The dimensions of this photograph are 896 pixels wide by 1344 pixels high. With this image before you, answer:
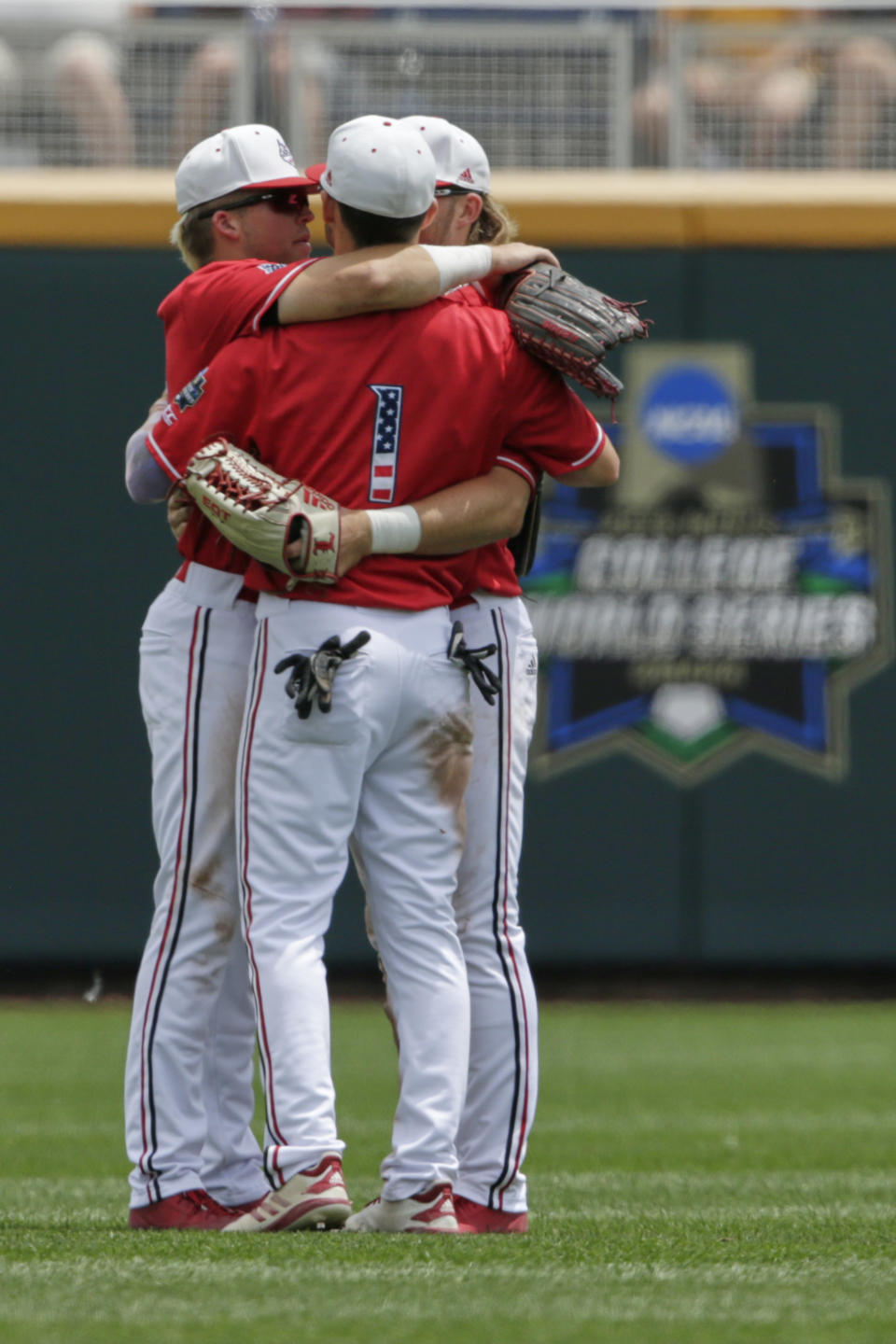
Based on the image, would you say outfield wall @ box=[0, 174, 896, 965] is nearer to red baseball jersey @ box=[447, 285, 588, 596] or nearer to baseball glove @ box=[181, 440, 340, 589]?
red baseball jersey @ box=[447, 285, 588, 596]

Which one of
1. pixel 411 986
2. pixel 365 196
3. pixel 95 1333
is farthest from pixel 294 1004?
pixel 365 196

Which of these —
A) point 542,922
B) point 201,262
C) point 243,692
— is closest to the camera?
point 243,692

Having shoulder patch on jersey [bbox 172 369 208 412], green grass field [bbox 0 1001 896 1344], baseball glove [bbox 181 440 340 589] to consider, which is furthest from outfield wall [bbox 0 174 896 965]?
baseball glove [bbox 181 440 340 589]

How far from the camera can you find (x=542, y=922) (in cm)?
922

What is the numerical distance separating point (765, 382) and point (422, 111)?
1.91 meters

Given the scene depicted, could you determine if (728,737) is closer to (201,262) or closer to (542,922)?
(542,922)

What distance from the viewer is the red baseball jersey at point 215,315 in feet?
11.4

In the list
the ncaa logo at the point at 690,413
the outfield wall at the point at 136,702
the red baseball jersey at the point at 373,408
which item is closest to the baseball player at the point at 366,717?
the red baseball jersey at the point at 373,408

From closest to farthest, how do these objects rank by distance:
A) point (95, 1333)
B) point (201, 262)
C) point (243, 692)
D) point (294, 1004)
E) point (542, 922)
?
point (95, 1333) → point (294, 1004) → point (243, 692) → point (201, 262) → point (542, 922)

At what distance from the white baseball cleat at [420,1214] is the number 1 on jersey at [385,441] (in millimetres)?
1099

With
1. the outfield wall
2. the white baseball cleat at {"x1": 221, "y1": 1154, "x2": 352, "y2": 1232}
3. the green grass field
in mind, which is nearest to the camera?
the green grass field

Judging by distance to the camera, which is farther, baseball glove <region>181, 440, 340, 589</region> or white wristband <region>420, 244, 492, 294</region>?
white wristband <region>420, 244, 492, 294</region>

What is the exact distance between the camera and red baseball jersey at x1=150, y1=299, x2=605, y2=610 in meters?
3.38

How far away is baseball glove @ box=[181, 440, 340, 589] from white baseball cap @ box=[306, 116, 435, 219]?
0.45 meters
